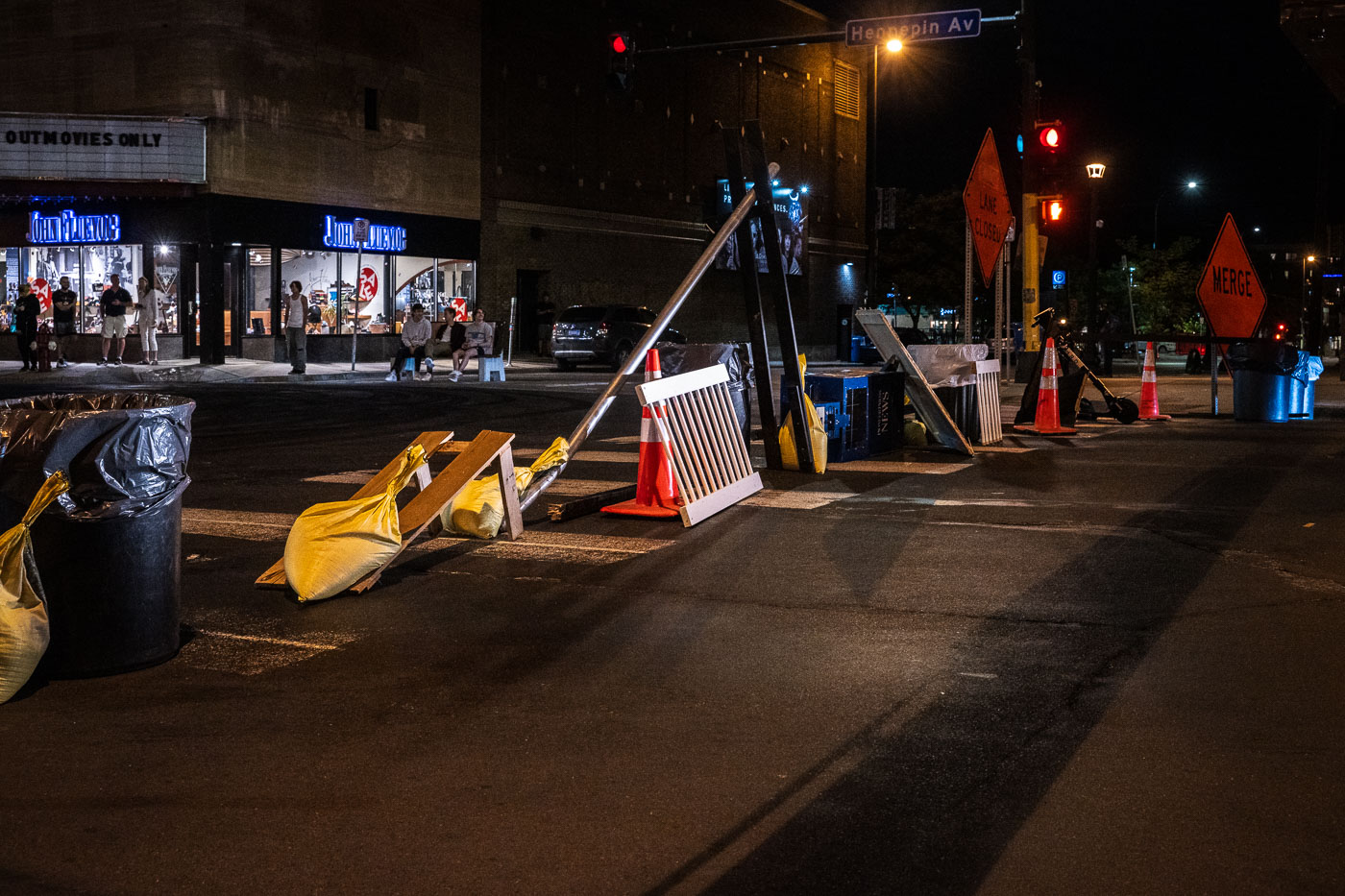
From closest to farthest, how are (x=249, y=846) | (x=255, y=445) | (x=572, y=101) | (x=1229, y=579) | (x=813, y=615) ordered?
(x=249, y=846) < (x=813, y=615) < (x=1229, y=579) < (x=255, y=445) < (x=572, y=101)

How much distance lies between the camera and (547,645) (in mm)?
6199

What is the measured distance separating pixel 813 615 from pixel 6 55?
34527mm

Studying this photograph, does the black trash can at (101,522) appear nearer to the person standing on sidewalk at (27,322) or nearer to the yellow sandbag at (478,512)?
the yellow sandbag at (478,512)

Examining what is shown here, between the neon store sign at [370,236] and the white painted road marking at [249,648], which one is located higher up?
the neon store sign at [370,236]

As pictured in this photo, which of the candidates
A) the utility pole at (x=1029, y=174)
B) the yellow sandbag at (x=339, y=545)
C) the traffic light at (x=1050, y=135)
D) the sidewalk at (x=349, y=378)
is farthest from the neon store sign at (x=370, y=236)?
the yellow sandbag at (x=339, y=545)

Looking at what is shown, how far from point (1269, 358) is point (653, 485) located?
11842mm

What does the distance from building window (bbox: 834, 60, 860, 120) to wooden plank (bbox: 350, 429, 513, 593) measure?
160ft

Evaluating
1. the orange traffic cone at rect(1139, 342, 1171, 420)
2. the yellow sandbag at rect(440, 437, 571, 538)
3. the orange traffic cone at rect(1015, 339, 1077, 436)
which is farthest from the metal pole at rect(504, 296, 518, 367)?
the yellow sandbag at rect(440, 437, 571, 538)

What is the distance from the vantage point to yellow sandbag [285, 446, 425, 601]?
707cm

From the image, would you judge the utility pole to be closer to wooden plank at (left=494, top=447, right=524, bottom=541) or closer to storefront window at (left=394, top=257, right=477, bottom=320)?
wooden plank at (left=494, top=447, right=524, bottom=541)

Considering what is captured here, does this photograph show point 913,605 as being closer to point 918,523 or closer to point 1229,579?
point 1229,579

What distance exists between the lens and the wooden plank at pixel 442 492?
7.39 meters

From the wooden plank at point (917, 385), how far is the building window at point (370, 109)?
2495cm

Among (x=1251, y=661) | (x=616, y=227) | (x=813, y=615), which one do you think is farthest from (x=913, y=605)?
(x=616, y=227)
